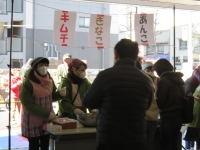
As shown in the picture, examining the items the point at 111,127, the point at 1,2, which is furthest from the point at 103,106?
the point at 1,2

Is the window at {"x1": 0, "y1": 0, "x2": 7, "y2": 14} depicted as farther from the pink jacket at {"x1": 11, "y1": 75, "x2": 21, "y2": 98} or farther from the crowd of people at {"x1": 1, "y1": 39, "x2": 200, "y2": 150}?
the crowd of people at {"x1": 1, "y1": 39, "x2": 200, "y2": 150}

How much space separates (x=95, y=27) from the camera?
4969 millimetres

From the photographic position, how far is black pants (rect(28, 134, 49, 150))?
3.41 meters

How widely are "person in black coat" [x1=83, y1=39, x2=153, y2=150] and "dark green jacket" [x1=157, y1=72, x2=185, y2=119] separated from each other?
128cm

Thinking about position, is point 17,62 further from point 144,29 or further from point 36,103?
point 36,103

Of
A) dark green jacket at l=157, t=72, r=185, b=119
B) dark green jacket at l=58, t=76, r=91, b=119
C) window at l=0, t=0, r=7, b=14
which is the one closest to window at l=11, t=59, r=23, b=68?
window at l=0, t=0, r=7, b=14

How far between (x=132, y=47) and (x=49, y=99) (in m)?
1.51

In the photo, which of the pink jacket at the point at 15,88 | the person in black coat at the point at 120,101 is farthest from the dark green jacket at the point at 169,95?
the pink jacket at the point at 15,88

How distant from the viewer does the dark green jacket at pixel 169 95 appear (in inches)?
137

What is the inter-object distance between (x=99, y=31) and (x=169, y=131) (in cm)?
203

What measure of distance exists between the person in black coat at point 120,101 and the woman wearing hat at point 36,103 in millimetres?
1200

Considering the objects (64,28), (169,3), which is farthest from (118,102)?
(169,3)

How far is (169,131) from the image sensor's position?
3494 mm

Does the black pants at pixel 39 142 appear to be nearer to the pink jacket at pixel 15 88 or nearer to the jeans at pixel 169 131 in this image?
the jeans at pixel 169 131
